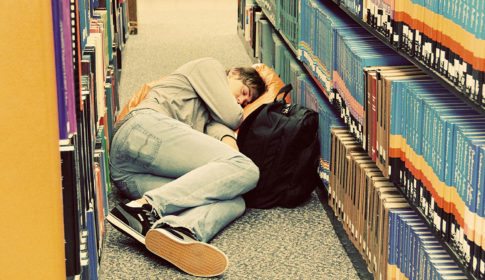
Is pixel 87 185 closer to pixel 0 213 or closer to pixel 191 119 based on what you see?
pixel 0 213

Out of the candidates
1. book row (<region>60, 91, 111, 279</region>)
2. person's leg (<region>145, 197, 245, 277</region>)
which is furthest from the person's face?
person's leg (<region>145, 197, 245, 277</region>)

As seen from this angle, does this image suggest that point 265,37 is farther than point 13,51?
Yes

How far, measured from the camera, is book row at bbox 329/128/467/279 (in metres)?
2.23

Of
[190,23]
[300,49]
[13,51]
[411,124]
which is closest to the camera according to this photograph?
[13,51]

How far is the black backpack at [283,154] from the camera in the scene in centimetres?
352

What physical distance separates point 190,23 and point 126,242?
5022mm

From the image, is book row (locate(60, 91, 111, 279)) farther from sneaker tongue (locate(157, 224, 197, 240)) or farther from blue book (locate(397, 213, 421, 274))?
blue book (locate(397, 213, 421, 274))

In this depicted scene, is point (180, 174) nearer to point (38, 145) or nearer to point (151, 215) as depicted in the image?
point (151, 215)

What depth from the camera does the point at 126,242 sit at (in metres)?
3.27

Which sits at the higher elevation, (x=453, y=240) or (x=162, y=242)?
(x=453, y=240)

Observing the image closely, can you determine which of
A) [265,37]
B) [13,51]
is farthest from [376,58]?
[265,37]

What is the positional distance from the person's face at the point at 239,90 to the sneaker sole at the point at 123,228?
101 cm

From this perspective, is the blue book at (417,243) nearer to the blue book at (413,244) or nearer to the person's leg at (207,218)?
the blue book at (413,244)

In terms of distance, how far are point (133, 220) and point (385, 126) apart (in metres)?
1.05
